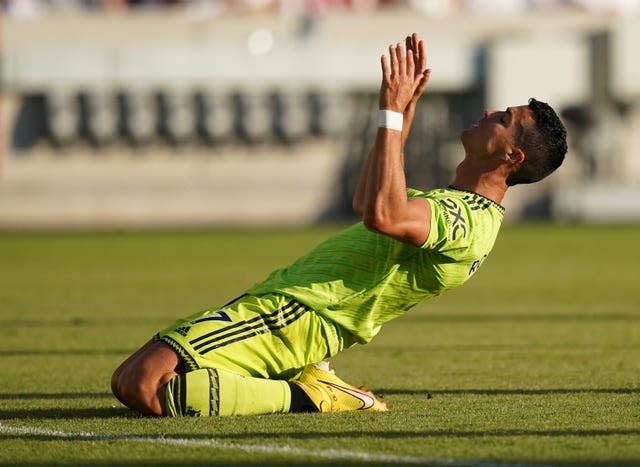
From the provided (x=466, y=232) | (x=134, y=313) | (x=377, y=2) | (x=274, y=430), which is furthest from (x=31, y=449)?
(x=377, y=2)

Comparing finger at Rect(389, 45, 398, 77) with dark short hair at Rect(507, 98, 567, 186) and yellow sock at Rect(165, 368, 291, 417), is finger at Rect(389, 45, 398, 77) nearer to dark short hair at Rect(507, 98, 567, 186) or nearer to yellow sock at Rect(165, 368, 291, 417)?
dark short hair at Rect(507, 98, 567, 186)

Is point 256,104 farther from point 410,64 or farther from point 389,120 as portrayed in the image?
point 389,120

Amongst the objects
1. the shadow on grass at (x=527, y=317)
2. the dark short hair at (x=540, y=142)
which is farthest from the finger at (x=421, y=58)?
the shadow on grass at (x=527, y=317)

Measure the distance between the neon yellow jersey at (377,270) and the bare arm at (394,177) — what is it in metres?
0.34

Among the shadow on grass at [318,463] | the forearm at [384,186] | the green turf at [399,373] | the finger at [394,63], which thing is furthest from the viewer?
the finger at [394,63]

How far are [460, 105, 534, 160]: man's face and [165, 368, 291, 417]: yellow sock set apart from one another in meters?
1.53

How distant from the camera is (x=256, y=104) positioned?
4856cm

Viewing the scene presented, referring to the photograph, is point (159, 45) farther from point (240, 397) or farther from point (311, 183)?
point (240, 397)

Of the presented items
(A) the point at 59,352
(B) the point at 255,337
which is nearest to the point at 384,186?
(B) the point at 255,337

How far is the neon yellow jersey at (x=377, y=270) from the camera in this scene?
7.27 meters

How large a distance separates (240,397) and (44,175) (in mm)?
41443

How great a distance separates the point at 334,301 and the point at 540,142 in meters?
1.30

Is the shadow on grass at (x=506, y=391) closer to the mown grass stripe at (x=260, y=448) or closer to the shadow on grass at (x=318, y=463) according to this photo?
the mown grass stripe at (x=260, y=448)

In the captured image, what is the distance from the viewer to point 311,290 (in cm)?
733
